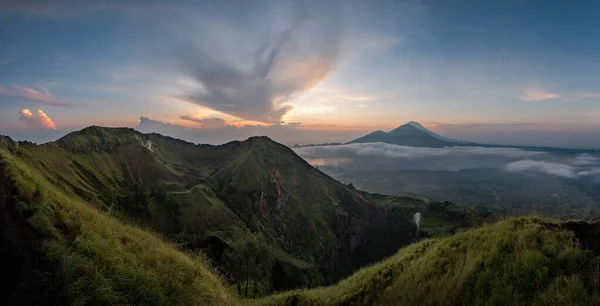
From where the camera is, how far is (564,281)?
37.1 ft

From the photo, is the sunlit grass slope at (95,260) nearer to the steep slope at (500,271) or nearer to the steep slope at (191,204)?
the steep slope at (500,271)

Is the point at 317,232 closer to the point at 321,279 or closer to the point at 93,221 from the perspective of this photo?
the point at 321,279

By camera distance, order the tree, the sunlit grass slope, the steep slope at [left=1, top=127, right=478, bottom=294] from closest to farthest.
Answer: the sunlit grass slope
the tree
the steep slope at [left=1, top=127, right=478, bottom=294]

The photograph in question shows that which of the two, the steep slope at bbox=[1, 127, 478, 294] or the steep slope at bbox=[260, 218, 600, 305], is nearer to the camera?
the steep slope at bbox=[260, 218, 600, 305]

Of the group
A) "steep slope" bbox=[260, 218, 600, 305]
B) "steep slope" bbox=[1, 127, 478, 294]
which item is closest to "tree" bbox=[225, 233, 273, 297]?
"steep slope" bbox=[1, 127, 478, 294]

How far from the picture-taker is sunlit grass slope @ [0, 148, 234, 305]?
32.2ft

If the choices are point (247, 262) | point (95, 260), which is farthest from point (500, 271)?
point (247, 262)

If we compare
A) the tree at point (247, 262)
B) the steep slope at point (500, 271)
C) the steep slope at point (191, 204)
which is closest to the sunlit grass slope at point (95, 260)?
the steep slope at point (500, 271)

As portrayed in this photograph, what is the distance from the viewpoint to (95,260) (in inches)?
440

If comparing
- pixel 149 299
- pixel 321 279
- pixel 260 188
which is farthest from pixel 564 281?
pixel 260 188

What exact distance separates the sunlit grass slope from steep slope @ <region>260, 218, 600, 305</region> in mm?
10390

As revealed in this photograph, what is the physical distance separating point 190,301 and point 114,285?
336 cm

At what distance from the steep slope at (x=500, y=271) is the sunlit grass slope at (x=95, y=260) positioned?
10.4m

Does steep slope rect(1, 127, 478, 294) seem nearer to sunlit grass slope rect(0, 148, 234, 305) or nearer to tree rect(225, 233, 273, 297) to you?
tree rect(225, 233, 273, 297)
